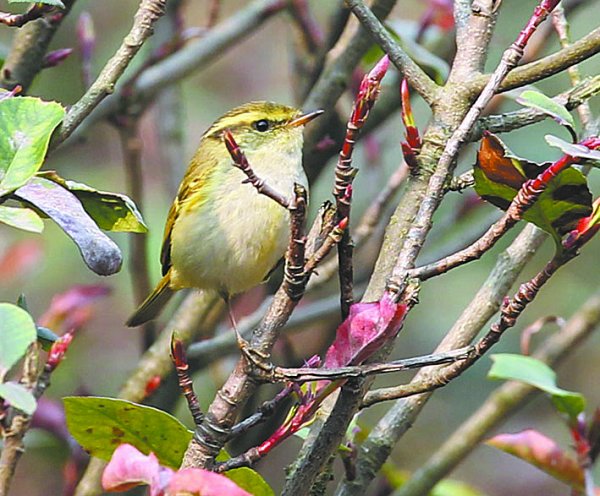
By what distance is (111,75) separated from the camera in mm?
1539

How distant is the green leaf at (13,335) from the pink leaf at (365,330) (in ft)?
1.28

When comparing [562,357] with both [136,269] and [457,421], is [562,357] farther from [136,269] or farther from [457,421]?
[457,421]

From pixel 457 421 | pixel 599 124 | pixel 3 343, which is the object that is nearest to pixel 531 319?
pixel 457 421

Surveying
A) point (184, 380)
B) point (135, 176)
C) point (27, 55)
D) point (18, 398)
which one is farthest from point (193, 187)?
point (18, 398)

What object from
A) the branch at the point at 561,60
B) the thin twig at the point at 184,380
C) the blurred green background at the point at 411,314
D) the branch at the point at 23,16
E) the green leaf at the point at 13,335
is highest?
the branch at the point at 561,60

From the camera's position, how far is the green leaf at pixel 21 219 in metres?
1.03

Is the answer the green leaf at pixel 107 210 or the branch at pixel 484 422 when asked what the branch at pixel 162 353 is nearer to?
the branch at pixel 484 422

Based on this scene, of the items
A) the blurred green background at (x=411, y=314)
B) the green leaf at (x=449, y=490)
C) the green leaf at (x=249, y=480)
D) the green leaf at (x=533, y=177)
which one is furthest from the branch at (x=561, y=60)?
the blurred green background at (x=411, y=314)

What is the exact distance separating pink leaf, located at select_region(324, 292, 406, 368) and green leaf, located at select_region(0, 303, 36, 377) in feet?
1.28

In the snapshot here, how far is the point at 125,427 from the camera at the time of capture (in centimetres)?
130

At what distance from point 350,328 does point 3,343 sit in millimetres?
417

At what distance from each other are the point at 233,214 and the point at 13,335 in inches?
59.5

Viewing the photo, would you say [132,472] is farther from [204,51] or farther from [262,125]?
[204,51]

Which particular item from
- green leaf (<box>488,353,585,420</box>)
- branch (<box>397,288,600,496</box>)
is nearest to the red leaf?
green leaf (<box>488,353,585,420</box>)
